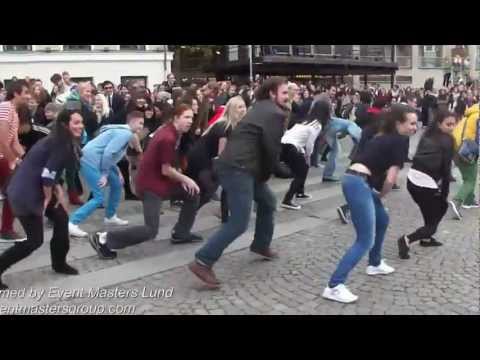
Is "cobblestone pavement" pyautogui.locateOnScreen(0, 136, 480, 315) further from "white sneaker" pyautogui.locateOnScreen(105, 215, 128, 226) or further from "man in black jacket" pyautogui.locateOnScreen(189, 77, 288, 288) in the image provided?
"man in black jacket" pyautogui.locateOnScreen(189, 77, 288, 288)

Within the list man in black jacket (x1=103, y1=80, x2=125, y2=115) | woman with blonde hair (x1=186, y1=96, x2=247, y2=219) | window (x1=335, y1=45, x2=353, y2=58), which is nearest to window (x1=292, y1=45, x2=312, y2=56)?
window (x1=335, y1=45, x2=353, y2=58)

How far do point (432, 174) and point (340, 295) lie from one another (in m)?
2.07

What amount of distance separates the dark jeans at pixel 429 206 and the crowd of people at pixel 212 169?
1 centimetres

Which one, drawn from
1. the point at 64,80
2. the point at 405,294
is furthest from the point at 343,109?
the point at 405,294

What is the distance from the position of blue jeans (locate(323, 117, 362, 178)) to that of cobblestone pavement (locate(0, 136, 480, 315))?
238 centimetres

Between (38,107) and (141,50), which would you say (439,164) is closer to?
(38,107)

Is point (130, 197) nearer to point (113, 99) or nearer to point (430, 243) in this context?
point (113, 99)

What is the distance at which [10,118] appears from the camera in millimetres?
6129

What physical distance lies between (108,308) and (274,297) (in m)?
1.39

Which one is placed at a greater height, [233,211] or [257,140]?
[257,140]

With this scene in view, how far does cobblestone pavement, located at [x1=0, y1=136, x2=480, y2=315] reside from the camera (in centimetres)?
446

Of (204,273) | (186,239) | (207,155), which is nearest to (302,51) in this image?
(207,155)

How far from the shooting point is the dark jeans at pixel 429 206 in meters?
5.85

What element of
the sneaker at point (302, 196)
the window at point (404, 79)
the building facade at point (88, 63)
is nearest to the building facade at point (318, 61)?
the building facade at point (88, 63)
